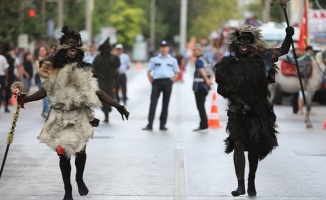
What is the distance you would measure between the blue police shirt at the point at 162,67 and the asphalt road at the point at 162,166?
3.78ft

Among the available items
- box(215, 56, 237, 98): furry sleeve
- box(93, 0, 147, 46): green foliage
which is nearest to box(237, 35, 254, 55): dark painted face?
box(215, 56, 237, 98): furry sleeve

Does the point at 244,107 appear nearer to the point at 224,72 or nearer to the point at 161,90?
the point at 224,72

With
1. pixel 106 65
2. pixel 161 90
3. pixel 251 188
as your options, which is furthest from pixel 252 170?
pixel 106 65

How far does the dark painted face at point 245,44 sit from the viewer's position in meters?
10.9

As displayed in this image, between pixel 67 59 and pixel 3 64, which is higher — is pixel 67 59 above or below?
above

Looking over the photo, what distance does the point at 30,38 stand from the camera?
5094 cm

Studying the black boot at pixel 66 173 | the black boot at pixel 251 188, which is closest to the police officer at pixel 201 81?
the black boot at pixel 251 188

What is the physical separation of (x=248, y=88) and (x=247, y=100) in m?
0.13

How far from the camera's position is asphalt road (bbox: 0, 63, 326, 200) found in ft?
37.6

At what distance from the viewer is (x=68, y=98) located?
34.4ft

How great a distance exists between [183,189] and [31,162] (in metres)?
3.61

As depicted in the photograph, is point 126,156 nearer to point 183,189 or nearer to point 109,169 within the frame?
point 109,169

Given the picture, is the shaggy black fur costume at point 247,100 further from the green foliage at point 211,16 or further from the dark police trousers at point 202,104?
the green foliage at point 211,16

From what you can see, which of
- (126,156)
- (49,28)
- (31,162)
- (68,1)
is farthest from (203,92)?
(68,1)
